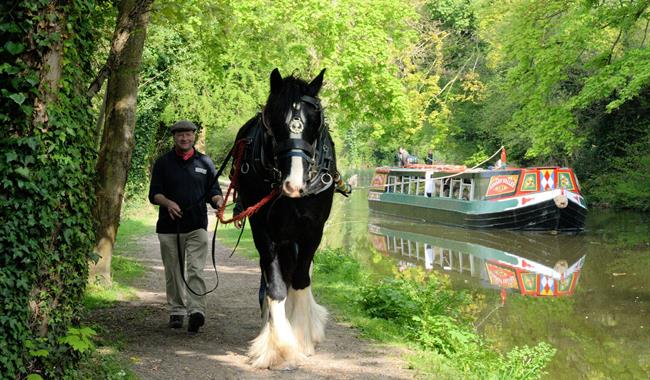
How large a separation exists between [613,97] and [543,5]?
6848 mm

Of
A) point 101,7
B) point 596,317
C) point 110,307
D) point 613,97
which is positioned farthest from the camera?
point 613,97

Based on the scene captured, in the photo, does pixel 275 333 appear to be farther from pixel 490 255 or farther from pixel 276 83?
pixel 490 255

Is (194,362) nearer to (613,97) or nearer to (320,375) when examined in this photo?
(320,375)

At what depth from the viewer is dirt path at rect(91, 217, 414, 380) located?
611 centimetres

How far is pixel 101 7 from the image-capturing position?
321 inches

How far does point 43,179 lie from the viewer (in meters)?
4.39

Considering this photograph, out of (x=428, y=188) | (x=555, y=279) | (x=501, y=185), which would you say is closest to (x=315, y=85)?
(x=555, y=279)

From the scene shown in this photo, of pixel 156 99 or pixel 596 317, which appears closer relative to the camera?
pixel 596 317

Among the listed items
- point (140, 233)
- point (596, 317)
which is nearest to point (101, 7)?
point (596, 317)

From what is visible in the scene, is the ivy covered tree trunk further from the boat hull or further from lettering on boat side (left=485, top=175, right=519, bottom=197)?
lettering on boat side (left=485, top=175, right=519, bottom=197)

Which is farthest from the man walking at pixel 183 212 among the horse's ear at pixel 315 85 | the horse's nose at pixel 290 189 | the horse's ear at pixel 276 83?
the horse's nose at pixel 290 189

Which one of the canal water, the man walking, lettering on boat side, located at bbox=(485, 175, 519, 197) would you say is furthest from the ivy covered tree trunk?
lettering on boat side, located at bbox=(485, 175, 519, 197)

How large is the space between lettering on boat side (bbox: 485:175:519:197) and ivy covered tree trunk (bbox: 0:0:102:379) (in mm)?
24179

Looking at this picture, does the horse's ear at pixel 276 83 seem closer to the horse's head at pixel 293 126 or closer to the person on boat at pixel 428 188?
the horse's head at pixel 293 126
